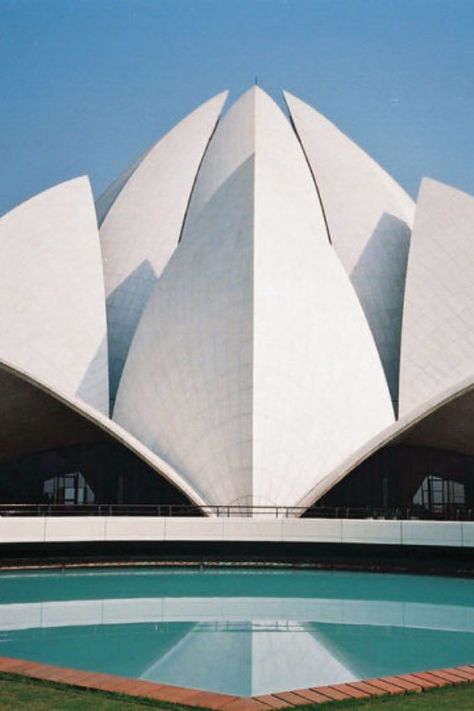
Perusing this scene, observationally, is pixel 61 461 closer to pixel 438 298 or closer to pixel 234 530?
pixel 234 530

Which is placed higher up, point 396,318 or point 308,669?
point 396,318

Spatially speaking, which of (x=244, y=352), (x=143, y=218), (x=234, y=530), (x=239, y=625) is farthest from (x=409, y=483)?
(x=239, y=625)

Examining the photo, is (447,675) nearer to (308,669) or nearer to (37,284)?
(308,669)

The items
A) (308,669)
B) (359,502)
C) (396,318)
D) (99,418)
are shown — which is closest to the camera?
(308,669)

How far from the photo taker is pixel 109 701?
4289 millimetres

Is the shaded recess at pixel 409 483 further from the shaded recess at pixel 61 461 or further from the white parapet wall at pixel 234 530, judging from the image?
the white parapet wall at pixel 234 530

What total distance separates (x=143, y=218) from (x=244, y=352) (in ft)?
31.0

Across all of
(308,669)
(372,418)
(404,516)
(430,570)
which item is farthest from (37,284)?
(308,669)

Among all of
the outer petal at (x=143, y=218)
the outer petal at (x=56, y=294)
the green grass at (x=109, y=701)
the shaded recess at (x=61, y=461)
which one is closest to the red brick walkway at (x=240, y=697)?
the green grass at (x=109, y=701)

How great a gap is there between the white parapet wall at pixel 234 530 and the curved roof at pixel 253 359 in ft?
8.78

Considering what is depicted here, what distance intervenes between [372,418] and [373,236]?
791 cm

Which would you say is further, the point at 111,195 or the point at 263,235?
the point at 111,195

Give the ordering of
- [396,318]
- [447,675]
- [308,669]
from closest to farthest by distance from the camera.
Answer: [447,675] → [308,669] → [396,318]

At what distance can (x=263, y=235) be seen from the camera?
64.5 ft
